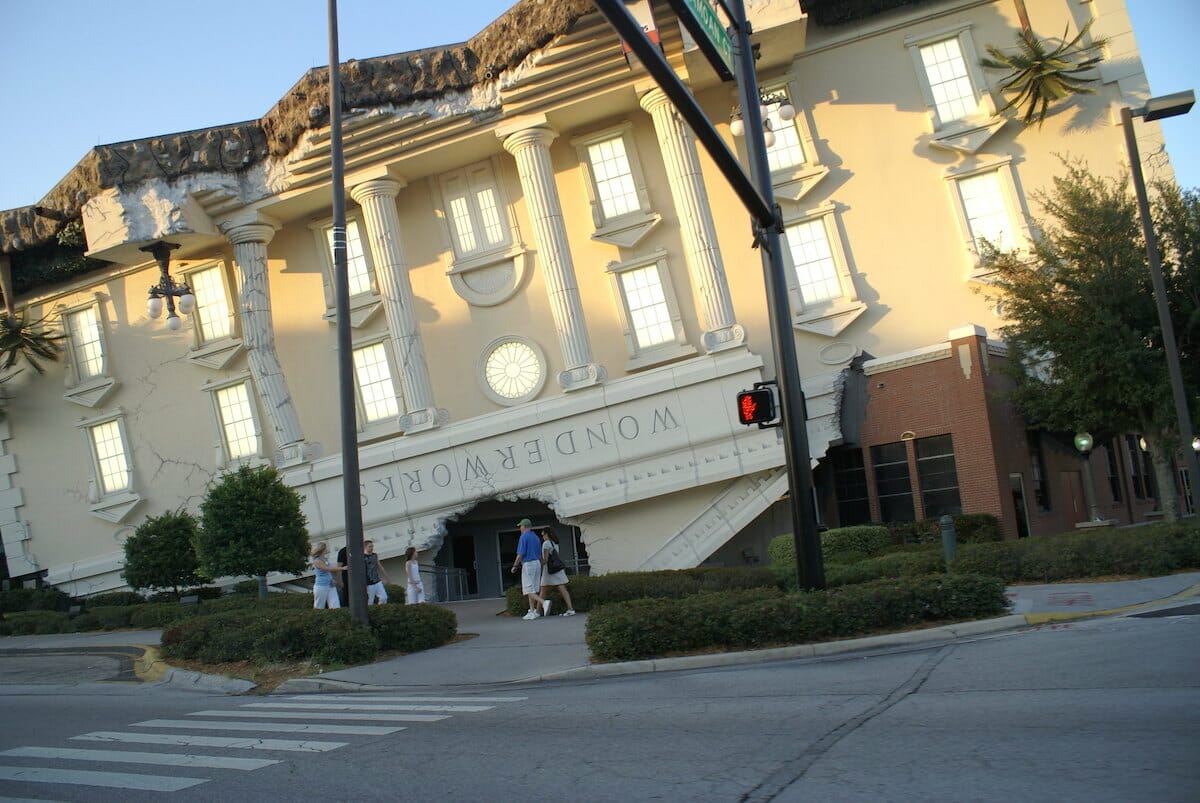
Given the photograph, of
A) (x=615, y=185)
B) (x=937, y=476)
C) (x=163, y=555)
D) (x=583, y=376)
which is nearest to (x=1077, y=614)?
(x=937, y=476)

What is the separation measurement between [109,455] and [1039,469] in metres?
29.3

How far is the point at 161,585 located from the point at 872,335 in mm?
20386

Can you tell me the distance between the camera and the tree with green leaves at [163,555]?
2870 cm

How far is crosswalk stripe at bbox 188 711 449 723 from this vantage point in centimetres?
964

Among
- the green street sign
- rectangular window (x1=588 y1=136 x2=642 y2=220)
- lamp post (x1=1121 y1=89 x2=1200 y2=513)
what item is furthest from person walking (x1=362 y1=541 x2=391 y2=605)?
lamp post (x1=1121 y1=89 x2=1200 y2=513)

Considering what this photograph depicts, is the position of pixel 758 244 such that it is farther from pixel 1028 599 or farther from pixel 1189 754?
pixel 1189 754

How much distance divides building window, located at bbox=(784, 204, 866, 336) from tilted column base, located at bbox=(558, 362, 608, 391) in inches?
209

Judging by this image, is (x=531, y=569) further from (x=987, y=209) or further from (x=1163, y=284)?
(x=987, y=209)

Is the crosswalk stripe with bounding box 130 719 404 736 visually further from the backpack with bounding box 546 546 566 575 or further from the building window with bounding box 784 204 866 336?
the building window with bounding box 784 204 866 336

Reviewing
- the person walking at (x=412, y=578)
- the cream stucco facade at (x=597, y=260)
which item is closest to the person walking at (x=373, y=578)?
the person walking at (x=412, y=578)

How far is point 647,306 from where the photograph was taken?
29.8 metres

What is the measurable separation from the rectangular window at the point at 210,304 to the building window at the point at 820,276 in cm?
1780

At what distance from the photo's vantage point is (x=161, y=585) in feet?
95.6

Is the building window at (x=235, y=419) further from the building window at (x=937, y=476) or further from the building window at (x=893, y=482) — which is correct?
the building window at (x=937, y=476)
